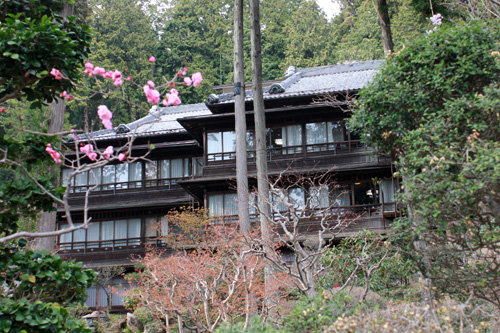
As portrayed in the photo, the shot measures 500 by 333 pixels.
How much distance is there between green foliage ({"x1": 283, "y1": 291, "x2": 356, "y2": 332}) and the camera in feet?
22.8

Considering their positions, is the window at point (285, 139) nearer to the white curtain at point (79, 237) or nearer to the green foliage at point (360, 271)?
the green foliage at point (360, 271)

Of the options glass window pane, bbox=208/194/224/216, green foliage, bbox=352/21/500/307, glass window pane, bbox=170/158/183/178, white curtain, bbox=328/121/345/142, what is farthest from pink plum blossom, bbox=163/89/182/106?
glass window pane, bbox=170/158/183/178

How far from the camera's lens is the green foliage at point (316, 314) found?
6961 millimetres

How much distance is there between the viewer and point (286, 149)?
74.8ft

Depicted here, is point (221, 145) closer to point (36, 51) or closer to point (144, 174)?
point (144, 174)

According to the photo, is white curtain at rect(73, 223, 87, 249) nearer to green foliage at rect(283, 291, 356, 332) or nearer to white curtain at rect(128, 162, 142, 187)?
white curtain at rect(128, 162, 142, 187)

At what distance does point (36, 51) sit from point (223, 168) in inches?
654

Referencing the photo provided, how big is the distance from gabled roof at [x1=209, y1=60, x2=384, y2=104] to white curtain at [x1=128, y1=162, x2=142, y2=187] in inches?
217

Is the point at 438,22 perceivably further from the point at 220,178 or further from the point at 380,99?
the point at 220,178

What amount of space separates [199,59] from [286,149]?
19.1 metres

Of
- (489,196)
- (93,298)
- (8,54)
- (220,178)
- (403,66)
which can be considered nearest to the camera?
(8,54)

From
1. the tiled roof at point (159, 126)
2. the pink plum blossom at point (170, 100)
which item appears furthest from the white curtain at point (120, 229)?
the pink plum blossom at point (170, 100)

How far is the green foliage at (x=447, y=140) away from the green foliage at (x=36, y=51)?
5.42 meters

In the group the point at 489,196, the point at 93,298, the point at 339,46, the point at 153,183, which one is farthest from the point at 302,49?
the point at 489,196
